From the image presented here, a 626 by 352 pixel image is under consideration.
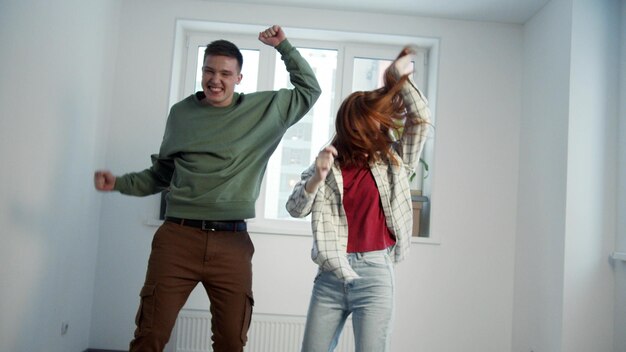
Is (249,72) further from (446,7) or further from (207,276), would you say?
(207,276)

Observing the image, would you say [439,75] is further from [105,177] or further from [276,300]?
[105,177]

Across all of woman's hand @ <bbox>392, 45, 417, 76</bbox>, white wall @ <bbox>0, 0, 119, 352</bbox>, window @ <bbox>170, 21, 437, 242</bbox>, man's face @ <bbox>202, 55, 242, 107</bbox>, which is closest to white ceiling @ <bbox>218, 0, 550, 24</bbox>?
window @ <bbox>170, 21, 437, 242</bbox>

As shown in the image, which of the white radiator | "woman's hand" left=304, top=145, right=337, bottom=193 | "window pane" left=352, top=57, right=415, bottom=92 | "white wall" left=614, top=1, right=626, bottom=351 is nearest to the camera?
"woman's hand" left=304, top=145, right=337, bottom=193

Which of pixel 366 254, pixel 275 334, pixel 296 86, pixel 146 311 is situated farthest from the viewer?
pixel 275 334

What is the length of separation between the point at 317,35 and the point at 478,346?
2.16 meters

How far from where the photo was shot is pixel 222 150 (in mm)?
1780

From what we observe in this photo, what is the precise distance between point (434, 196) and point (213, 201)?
1760 mm

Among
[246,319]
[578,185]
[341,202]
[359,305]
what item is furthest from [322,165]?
[578,185]

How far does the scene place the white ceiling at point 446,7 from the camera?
2992 mm

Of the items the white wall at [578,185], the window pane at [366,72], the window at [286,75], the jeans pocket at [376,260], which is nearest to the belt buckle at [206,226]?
the jeans pocket at [376,260]

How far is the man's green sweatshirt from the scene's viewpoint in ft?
5.83

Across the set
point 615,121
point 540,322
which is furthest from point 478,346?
point 615,121

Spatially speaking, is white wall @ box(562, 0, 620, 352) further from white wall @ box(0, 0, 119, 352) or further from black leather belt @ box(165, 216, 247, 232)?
white wall @ box(0, 0, 119, 352)

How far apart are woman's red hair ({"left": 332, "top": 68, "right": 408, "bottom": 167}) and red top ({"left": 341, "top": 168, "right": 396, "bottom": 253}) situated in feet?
0.14
